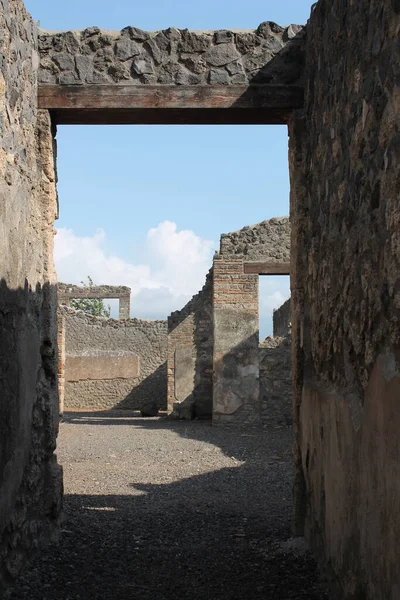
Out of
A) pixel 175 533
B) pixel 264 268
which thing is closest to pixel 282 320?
pixel 264 268

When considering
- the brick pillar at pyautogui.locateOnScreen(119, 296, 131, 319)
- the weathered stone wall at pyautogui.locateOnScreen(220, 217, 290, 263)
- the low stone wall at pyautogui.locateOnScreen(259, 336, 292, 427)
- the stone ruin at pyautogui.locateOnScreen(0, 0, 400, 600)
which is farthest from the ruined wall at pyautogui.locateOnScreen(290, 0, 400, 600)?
the brick pillar at pyautogui.locateOnScreen(119, 296, 131, 319)

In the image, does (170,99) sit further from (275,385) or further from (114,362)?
(114,362)

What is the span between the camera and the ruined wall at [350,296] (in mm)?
2305

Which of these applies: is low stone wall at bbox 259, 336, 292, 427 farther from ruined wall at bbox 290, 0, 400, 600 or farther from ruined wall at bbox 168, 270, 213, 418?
ruined wall at bbox 290, 0, 400, 600

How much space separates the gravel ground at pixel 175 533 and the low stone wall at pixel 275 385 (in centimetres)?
381

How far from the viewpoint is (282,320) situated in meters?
16.5

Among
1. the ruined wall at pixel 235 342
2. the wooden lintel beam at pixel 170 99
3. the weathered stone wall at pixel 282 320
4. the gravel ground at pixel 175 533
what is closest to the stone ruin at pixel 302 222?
the wooden lintel beam at pixel 170 99

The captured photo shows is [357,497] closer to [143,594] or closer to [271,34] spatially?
[143,594]

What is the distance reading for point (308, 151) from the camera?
4.32 m

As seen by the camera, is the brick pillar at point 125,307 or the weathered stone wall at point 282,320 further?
the brick pillar at point 125,307

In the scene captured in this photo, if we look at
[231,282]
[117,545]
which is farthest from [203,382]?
[117,545]

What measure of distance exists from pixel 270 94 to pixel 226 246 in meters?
8.97

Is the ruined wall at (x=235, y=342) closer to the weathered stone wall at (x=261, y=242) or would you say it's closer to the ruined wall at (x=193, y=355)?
the weathered stone wall at (x=261, y=242)

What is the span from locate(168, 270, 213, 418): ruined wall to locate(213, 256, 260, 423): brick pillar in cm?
207
